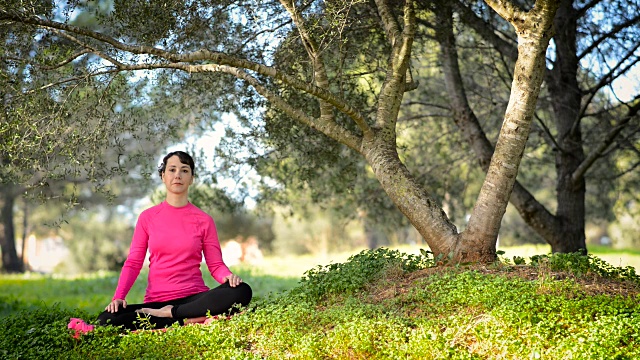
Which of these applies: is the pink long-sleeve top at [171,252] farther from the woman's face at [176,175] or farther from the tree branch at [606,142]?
the tree branch at [606,142]

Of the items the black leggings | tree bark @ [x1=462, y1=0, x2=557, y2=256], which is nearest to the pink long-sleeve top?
the black leggings

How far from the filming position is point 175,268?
21.6 feet

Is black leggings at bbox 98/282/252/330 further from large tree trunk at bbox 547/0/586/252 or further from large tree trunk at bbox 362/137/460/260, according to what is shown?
large tree trunk at bbox 547/0/586/252

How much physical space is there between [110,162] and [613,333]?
20.6 meters

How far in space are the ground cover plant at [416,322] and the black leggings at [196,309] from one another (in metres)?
0.14

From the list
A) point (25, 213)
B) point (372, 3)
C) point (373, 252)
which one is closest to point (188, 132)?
point (372, 3)

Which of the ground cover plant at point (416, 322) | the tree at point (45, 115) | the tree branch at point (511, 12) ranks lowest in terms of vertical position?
the ground cover plant at point (416, 322)

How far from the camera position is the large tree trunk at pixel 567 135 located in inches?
415

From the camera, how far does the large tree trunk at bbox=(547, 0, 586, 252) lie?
1055cm

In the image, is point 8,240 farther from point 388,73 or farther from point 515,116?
point 515,116

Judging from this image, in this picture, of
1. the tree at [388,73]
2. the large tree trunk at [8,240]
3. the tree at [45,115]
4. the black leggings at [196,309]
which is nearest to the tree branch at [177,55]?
the tree at [388,73]

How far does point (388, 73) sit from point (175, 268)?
3.08 meters

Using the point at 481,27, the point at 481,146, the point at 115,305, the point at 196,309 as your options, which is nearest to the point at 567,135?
the point at 481,146

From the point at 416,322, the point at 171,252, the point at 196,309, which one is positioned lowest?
the point at 416,322
